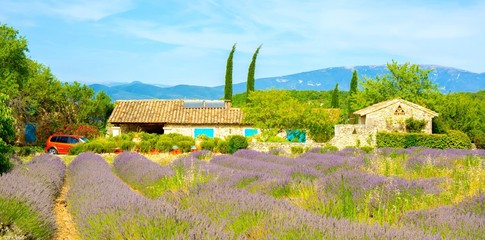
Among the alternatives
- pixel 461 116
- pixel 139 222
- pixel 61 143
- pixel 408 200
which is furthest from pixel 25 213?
pixel 461 116

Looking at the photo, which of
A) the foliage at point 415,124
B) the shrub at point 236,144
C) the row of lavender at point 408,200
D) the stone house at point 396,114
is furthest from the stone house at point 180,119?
the row of lavender at point 408,200

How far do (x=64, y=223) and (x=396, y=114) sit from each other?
24.2 meters

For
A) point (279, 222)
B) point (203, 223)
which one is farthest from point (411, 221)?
point (203, 223)

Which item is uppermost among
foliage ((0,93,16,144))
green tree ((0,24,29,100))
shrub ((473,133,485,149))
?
green tree ((0,24,29,100))

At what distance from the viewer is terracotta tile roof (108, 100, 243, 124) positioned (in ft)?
104

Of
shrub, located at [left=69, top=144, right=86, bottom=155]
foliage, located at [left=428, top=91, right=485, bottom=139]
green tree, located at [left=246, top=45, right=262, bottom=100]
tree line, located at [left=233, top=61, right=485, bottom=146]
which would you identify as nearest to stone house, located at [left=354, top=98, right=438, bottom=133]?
tree line, located at [left=233, top=61, right=485, bottom=146]

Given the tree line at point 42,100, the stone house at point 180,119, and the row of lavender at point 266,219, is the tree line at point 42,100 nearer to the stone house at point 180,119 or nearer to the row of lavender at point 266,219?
the stone house at point 180,119

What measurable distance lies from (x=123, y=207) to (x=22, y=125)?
28.0 m

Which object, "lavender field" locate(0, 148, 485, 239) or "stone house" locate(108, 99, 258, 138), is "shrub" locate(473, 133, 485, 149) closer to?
"stone house" locate(108, 99, 258, 138)

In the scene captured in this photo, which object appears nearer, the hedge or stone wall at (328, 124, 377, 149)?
stone wall at (328, 124, 377, 149)

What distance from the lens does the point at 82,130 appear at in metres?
29.2

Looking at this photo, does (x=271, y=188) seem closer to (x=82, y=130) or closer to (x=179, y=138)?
(x=179, y=138)

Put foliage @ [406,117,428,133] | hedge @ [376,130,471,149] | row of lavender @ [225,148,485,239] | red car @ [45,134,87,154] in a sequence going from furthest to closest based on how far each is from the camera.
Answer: foliage @ [406,117,428,133] → hedge @ [376,130,471,149] → red car @ [45,134,87,154] → row of lavender @ [225,148,485,239]

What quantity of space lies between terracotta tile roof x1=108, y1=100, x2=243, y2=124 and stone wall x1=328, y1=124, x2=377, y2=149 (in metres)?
7.54
